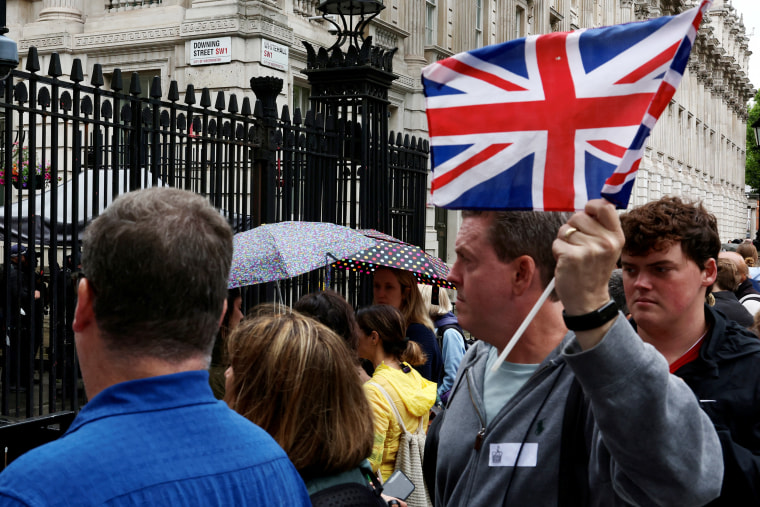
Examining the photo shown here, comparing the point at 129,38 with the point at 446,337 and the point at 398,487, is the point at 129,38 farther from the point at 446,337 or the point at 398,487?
the point at 398,487

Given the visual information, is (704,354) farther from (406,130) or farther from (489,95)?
(406,130)

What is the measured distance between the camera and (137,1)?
16.2 meters

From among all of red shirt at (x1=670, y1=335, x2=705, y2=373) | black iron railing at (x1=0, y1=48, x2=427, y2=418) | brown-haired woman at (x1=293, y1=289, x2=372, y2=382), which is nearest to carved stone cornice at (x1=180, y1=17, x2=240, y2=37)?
black iron railing at (x1=0, y1=48, x2=427, y2=418)

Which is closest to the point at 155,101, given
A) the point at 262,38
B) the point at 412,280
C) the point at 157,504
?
the point at 412,280

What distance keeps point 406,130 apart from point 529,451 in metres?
18.6

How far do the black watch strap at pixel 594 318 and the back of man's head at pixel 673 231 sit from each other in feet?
4.54

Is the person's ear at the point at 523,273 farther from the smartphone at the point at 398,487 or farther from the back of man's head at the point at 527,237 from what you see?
the smartphone at the point at 398,487

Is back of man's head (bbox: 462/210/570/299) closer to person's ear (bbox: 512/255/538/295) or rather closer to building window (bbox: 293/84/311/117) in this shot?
person's ear (bbox: 512/255/538/295)

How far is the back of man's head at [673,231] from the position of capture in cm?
299

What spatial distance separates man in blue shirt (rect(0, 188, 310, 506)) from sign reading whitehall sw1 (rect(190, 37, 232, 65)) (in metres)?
13.4

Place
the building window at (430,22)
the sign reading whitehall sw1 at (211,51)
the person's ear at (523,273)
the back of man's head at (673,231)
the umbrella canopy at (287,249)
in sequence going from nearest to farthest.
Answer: the person's ear at (523,273) < the back of man's head at (673,231) < the umbrella canopy at (287,249) < the sign reading whitehall sw1 at (211,51) < the building window at (430,22)

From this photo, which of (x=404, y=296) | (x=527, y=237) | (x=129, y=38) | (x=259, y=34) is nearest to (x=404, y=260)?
(x=404, y=296)

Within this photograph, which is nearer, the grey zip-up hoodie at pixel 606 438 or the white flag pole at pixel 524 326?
the grey zip-up hoodie at pixel 606 438

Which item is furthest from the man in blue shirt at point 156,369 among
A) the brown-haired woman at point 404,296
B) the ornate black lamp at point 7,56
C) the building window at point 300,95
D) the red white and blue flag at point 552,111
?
the building window at point 300,95
